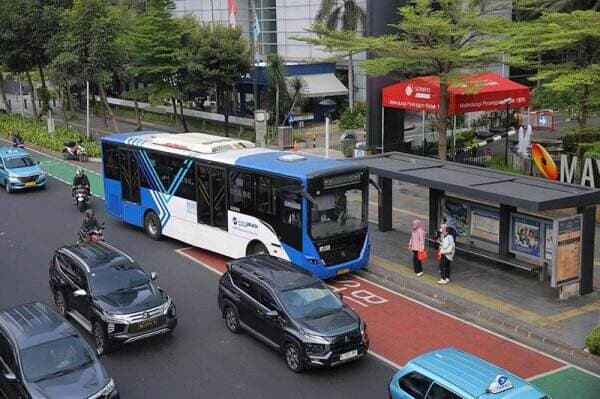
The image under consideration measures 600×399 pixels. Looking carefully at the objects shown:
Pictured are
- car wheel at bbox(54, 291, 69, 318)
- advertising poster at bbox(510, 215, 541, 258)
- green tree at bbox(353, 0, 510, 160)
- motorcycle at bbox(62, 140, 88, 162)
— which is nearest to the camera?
car wheel at bbox(54, 291, 69, 318)

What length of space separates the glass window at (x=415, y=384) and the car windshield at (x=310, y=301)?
2981 mm

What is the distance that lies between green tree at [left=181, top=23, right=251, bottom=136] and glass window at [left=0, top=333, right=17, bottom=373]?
30.2 m

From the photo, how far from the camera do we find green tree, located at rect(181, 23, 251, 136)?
4106 cm

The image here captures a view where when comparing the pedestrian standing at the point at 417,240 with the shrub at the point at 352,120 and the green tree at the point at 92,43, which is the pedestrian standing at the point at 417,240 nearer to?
the green tree at the point at 92,43

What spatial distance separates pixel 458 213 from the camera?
19516 mm

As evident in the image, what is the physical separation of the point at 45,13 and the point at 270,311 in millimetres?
35399

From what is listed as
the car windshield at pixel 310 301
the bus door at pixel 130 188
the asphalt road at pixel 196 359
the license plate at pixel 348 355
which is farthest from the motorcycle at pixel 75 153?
the license plate at pixel 348 355

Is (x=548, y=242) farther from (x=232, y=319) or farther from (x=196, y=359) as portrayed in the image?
(x=196, y=359)

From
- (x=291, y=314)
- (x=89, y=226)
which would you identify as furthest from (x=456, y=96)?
(x=291, y=314)

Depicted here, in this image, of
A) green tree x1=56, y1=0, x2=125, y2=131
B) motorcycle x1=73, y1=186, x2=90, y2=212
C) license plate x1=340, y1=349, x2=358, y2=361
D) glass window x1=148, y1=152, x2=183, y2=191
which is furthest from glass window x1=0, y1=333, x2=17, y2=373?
green tree x1=56, y1=0, x2=125, y2=131

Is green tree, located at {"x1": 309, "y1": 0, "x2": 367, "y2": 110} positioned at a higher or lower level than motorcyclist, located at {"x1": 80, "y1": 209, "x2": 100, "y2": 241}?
higher

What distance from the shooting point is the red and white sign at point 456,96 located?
86.9ft

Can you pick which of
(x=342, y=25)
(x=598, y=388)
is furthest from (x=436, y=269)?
(x=342, y=25)

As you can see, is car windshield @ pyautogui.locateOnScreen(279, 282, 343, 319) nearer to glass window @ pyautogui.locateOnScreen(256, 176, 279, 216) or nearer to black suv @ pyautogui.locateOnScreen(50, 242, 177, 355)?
black suv @ pyautogui.locateOnScreen(50, 242, 177, 355)
